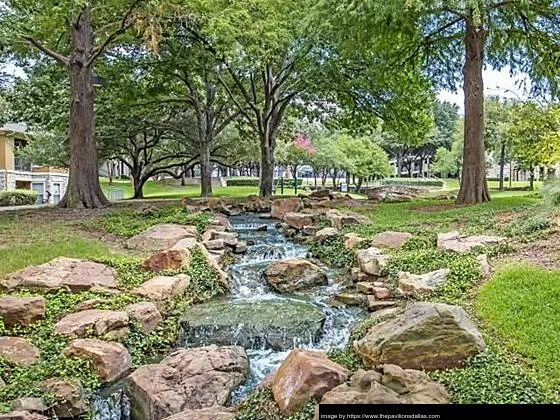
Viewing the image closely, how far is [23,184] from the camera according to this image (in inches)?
1027

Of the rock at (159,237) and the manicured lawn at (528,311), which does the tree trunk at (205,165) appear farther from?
the manicured lawn at (528,311)

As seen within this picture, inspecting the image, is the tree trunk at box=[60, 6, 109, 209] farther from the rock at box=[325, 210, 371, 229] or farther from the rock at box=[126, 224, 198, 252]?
the rock at box=[325, 210, 371, 229]

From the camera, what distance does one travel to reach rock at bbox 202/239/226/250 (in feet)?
27.0

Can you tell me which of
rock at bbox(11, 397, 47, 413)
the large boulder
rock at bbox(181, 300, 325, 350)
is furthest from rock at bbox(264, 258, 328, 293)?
rock at bbox(11, 397, 47, 413)

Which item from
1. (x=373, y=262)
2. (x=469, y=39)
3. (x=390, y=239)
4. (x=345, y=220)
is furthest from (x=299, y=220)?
(x=469, y=39)

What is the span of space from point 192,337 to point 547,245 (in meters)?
4.11

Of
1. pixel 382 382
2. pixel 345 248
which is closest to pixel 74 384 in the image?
pixel 382 382

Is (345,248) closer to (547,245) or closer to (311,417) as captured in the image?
(547,245)

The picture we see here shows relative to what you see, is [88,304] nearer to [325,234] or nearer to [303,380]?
[303,380]

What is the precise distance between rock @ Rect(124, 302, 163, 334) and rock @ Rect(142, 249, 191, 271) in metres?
1.27

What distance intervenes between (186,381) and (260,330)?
121cm

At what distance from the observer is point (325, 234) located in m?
8.84

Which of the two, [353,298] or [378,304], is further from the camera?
[353,298]

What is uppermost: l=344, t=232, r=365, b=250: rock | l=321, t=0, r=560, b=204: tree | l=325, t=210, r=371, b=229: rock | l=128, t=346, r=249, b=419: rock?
l=321, t=0, r=560, b=204: tree
